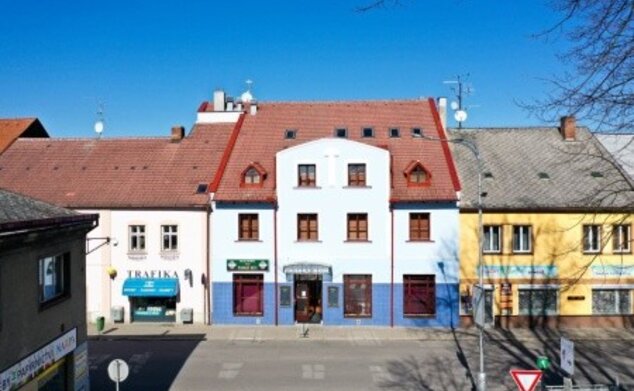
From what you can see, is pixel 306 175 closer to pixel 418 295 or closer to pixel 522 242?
Answer: pixel 418 295

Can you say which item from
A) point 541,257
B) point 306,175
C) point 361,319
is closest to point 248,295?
point 361,319

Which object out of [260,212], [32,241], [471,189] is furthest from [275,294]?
[32,241]

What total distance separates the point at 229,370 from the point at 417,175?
1325 centimetres

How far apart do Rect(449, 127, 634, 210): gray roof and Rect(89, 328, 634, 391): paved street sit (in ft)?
21.2

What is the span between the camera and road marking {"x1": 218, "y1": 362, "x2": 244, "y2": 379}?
2159 centimetres

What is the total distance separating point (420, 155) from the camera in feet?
101

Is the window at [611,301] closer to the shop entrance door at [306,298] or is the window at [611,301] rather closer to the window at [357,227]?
the window at [357,227]

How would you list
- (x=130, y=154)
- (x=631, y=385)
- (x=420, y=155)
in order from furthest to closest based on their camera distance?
(x=130, y=154)
(x=420, y=155)
(x=631, y=385)

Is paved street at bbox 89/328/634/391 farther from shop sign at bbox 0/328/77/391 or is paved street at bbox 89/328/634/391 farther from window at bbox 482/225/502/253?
shop sign at bbox 0/328/77/391

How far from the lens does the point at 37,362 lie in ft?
47.0

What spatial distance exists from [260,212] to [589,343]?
1591 centimetres

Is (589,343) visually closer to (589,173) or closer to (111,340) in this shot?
(589,173)

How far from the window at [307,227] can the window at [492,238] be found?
823 cm

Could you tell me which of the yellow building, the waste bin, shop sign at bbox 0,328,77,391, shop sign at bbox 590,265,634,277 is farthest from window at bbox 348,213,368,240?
shop sign at bbox 0,328,77,391
